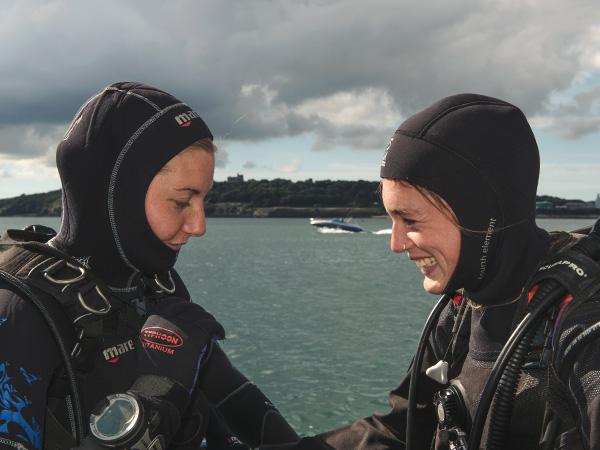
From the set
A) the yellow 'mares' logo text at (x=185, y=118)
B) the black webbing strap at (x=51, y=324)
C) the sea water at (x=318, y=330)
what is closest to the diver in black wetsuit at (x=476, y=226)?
the yellow 'mares' logo text at (x=185, y=118)

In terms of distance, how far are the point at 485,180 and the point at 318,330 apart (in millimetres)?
22746

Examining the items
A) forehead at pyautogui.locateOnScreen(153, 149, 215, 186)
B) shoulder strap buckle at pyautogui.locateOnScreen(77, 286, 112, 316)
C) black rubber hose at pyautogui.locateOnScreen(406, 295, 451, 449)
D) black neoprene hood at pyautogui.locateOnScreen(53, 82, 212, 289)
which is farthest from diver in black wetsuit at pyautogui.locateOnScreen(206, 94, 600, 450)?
shoulder strap buckle at pyautogui.locateOnScreen(77, 286, 112, 316)

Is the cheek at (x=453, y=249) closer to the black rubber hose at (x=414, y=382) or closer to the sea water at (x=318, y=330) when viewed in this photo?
the black rubber hose at (x=414, y=382)

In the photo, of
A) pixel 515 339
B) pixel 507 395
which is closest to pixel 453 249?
pixel 515 339

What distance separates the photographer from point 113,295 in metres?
2.69

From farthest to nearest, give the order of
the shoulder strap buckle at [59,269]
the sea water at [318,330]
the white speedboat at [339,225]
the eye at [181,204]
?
the white speedboat at [339,225], the sea water at [318,330], the eye at [181,204], the shoulder strap buckle at [59,269]

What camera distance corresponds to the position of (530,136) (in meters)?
2.54

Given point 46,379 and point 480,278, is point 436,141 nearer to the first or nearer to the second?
point 480,278

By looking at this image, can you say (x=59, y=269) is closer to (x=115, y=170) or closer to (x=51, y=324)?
(x=51, y=324)

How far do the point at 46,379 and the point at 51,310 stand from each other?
11.5 inches

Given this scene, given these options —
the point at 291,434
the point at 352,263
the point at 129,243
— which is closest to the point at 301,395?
the point at 291,434

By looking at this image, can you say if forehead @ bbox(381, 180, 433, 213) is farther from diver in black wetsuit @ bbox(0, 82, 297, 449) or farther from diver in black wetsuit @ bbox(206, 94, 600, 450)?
diver in black wetsuit @ bbox(0, 82, 297, 449)

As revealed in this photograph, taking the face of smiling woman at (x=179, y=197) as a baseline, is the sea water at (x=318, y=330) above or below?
below

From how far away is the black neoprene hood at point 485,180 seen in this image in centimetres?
242
